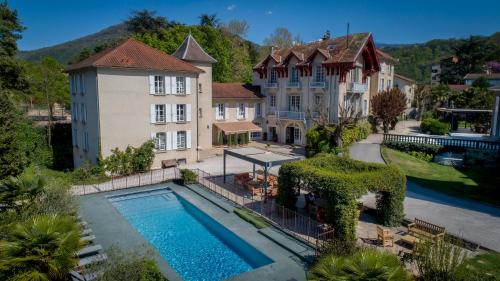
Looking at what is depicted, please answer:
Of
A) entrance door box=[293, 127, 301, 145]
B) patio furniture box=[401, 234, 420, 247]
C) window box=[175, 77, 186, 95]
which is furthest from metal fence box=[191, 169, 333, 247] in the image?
entrance door box=[293, 127, 301, 145]

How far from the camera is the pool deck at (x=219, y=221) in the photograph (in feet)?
44.3

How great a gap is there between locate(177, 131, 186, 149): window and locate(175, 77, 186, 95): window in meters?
3.90

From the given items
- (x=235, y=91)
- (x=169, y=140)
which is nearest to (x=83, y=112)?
(x=169, y=140)

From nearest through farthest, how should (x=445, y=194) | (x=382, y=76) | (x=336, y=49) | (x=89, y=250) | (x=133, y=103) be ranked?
(x=89, y=250)
(x=445, y=194)
(x=133, y=103)
(x=336, y=49)
(x=382, y=76)

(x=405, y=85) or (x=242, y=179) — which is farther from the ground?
(x=405, y=85)

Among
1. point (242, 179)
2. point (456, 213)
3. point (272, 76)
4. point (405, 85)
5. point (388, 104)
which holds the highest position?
point (405, 85)

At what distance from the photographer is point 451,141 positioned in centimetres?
3206

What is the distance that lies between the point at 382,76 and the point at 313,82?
15.4 metres

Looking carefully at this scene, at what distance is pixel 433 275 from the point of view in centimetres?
1002

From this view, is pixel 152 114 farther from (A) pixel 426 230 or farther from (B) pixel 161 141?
(A) pixel 426 230

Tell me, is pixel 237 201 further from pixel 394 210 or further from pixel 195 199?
pixel 394 210

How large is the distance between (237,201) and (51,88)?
144 ft

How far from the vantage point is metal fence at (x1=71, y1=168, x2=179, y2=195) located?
24844mm

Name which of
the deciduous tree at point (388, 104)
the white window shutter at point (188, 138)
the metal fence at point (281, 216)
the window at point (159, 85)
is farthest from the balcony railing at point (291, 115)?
the metal fence at point (281, 216)
